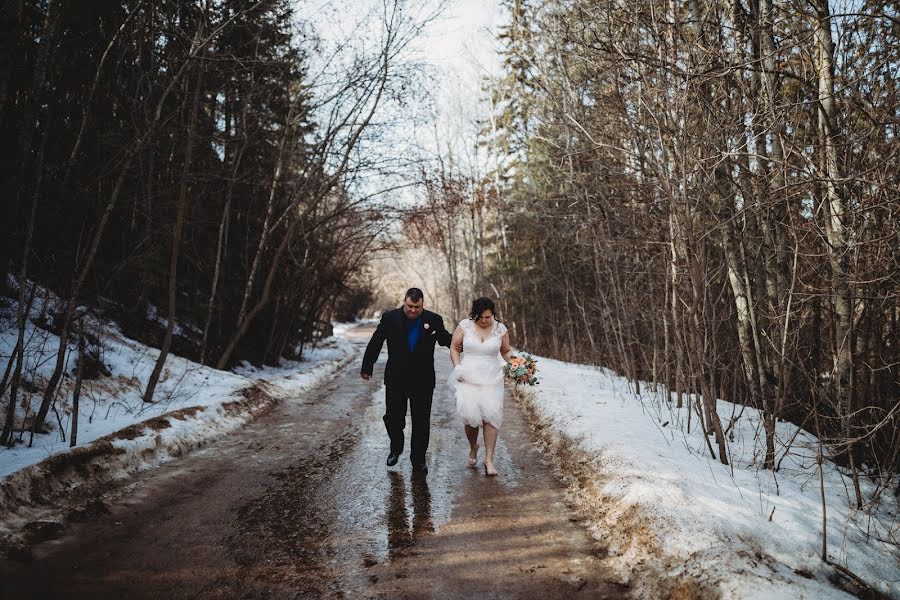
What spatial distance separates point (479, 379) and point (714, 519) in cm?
269

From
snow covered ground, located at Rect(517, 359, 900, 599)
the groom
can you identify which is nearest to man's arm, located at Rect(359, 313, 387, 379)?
the groom

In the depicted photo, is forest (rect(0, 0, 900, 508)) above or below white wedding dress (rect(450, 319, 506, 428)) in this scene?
above

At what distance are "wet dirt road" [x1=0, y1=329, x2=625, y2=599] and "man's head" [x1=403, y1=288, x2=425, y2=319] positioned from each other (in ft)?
5.83

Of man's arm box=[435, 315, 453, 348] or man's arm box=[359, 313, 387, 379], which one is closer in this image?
man's arm box=[359, 313, 387, 379]

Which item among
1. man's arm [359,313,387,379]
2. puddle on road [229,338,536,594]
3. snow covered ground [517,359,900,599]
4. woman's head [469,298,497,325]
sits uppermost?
woman's head [469,298,497,325]

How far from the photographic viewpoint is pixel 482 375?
596 cm

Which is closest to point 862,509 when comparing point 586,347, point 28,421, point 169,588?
point 169,588

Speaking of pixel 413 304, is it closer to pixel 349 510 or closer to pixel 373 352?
pixel 373 352

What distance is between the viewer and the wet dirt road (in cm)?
339

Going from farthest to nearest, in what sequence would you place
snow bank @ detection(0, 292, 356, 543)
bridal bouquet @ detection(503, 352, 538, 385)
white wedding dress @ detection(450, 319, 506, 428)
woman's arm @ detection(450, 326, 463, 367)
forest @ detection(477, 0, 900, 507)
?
bridal bouquet @ detection(503, 352, 538, 385), woman's arm @ detection(450, 326, 463, 367), white wedding dress @ detection(450, 319, 506, 428), forest @ detection(477, 0, 900, 507), snow bank @ detection(0, 292, 356, 543)

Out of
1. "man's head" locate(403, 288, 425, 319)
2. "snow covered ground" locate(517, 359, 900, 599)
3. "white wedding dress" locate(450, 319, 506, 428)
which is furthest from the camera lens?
"white wedding dress" locate(450, 319, 506, 428)

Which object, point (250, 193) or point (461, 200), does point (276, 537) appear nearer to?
point (461, 200)

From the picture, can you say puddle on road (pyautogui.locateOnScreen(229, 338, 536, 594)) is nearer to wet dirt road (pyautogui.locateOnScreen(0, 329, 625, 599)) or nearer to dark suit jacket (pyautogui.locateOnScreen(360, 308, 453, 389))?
wet dirt road (pyautogui.locateOnScreen(0, 329, 625, 599))

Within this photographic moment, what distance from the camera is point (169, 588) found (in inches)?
131
